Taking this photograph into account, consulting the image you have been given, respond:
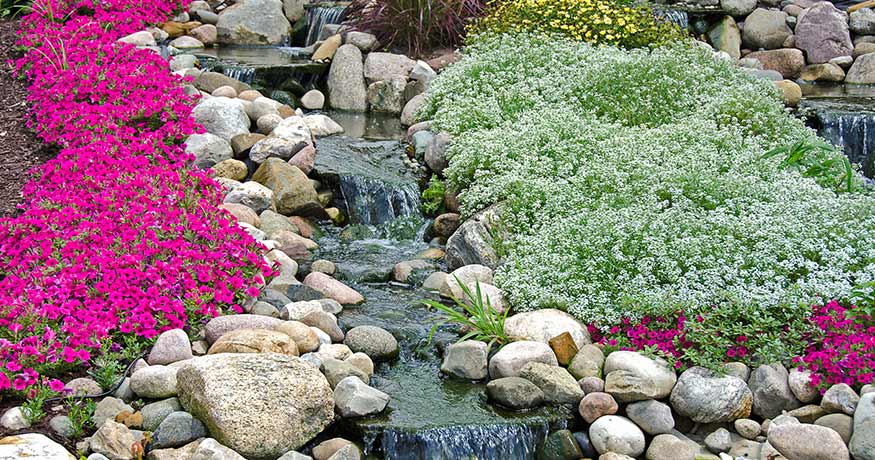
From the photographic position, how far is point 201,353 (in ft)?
17.3

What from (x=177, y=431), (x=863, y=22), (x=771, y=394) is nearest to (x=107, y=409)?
(x=177, y=431)

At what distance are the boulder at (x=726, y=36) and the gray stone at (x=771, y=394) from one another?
8.42 meters

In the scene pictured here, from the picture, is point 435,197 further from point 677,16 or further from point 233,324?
point 677,16

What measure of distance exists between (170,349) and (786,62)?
9.88 meters

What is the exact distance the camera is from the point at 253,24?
41.5 feet

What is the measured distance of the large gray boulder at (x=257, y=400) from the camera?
4516 mm

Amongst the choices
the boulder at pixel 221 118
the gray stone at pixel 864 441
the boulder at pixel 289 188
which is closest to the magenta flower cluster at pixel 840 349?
the gray stone at pixel 864 441

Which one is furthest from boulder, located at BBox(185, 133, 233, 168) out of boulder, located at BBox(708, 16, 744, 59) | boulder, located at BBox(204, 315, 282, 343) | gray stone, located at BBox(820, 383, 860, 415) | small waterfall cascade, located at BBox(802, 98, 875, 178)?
boulder, located at BBox(708, 16, 744, 59)

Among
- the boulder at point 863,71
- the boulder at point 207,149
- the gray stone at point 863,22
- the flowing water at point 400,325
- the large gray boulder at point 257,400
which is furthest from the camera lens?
the gray stone at point 863,22

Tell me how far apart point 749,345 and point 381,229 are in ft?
12.2

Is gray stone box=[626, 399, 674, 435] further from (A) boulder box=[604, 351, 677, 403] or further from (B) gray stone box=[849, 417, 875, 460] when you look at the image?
(B) gray stone box=[849, 417, 875, 460]

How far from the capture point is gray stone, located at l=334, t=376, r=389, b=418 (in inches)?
191

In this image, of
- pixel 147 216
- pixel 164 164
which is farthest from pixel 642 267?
pixel 164 164

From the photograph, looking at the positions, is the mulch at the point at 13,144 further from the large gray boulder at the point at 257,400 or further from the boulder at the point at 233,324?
the large gray boulder at the point at 257,400
